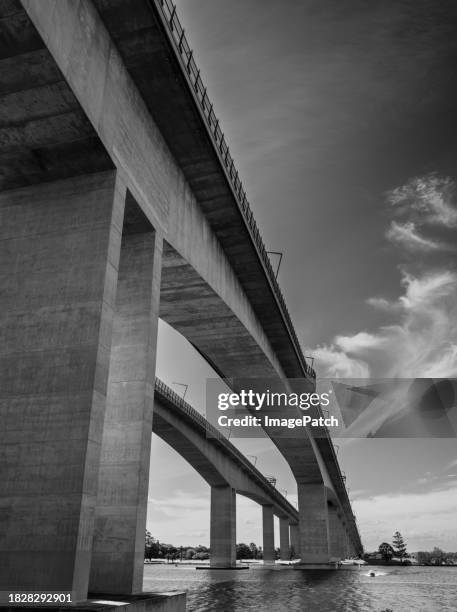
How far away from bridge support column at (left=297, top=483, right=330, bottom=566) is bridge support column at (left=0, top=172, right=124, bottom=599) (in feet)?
168

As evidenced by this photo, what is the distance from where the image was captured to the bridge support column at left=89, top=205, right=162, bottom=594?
11.3m

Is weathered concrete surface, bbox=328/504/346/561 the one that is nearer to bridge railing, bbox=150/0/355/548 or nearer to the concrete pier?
the concrete pier

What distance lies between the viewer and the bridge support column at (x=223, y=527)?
5753 centimetres

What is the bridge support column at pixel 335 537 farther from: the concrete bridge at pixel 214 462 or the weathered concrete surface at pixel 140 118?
the weathered concrete surface at pixel 140 118

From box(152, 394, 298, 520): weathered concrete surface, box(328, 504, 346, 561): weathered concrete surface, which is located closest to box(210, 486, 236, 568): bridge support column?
box(152, 394, 298, 520): weathered concrete surface

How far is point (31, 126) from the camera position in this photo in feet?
35.7

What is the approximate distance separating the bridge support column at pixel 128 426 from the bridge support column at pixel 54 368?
7.44 feet

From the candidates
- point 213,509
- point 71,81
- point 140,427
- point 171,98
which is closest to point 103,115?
point 71,81

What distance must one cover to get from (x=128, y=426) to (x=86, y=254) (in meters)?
4.11

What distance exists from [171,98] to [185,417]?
114ft

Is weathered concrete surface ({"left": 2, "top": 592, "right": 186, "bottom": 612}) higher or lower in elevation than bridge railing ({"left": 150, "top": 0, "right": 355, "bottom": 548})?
lower

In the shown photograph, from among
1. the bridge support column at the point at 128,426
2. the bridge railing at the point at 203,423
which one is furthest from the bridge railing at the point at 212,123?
the bridge railing at the point at 203,423

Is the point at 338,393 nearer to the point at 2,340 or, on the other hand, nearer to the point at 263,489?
the point at 2,340

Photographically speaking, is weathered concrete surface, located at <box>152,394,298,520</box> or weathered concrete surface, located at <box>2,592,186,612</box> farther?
weathered concrete surface, located at <box>152,394,298,520</box>
